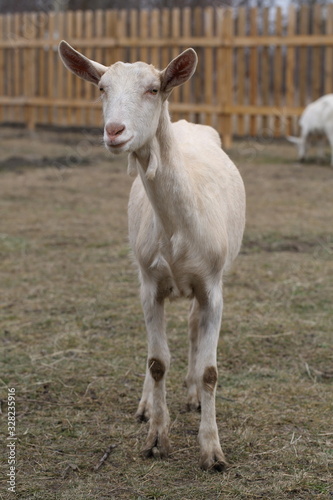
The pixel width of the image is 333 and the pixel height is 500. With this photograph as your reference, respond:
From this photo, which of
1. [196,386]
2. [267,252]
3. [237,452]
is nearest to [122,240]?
[267,252]

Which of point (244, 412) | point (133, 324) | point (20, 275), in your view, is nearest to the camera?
point (244, 412)

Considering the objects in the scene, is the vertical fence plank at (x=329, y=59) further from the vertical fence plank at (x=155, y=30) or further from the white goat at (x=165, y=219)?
the white goat at (x=165, y=219)

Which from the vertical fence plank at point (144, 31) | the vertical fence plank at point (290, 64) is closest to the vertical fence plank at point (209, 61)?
the vertical fence plank at point (144, 31)

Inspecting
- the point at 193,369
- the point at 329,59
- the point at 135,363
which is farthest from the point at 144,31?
the point at 193,369

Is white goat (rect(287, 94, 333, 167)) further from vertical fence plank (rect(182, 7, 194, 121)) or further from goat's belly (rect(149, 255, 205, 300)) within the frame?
goat's belly (rect(149, 255, 205, 300))

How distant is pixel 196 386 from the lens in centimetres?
413

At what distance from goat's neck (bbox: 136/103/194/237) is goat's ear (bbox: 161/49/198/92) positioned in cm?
13

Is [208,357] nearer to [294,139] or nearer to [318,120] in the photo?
[318,120]

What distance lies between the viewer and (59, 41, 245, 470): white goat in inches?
123

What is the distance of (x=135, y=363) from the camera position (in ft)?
15.3

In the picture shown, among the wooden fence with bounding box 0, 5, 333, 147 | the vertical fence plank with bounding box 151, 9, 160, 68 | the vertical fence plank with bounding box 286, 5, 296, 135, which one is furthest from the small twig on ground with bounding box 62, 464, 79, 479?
the vertical fence plank with bounding box 151, 9, 160, 68

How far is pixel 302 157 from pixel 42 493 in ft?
36.0

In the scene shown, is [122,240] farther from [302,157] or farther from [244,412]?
[302,157]

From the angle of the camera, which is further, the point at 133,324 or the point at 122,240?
the point at 122,240
